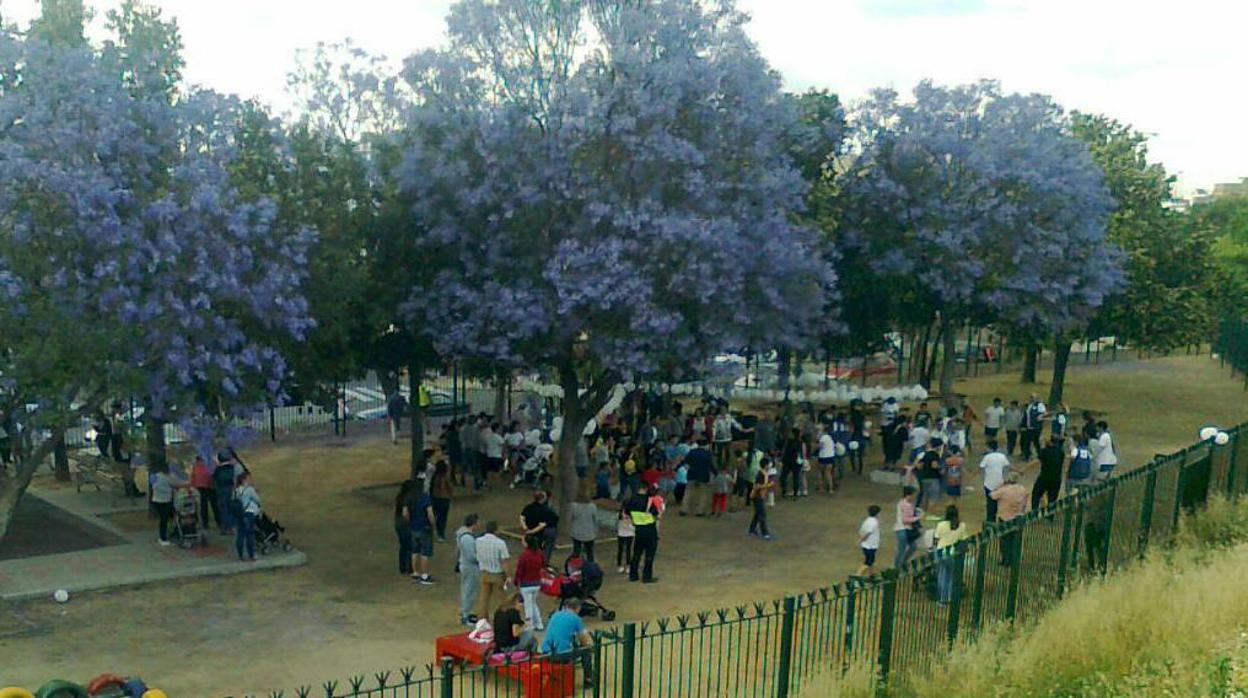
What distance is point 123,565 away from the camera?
54.1 feet

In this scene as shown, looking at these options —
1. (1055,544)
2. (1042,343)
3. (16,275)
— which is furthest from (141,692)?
(1042,343)

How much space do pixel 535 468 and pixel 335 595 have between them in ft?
24.7

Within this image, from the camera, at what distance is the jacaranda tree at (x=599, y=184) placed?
17.3 metres

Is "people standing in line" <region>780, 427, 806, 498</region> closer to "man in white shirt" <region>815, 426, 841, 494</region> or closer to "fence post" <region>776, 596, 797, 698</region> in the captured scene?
"man in white shirt" <region>815, 426, 841, 494</region>

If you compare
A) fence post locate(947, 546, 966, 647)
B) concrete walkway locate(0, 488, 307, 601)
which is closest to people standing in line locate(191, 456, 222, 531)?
concrete walkway locate(0, 488, 307, 601)

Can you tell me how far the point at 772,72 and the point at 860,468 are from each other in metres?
9.74

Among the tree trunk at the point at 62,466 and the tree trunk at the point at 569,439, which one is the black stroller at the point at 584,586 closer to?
the tree trunk at the point at 569,439

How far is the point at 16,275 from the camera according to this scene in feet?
44.8

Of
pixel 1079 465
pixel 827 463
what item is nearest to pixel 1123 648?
pixel 1079 465

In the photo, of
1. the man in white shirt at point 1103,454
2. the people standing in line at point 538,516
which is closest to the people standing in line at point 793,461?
the man in white shirt at point 1103,454

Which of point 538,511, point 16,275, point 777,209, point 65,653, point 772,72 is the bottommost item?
point 65,653

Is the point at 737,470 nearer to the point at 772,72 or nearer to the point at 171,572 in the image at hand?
the point at 772,72

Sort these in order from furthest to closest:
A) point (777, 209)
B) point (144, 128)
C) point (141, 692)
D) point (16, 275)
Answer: point (777, 209), point (144, 128), point (16, 275), point (141, 692)

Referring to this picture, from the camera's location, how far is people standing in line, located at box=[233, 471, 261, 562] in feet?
54.0
